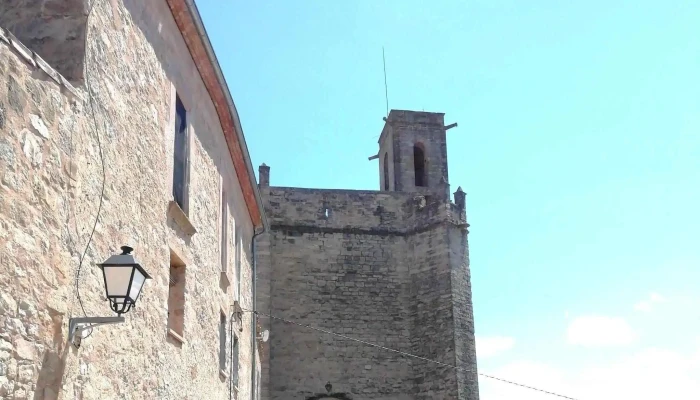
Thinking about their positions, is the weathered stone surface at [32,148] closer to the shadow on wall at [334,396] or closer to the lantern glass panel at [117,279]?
the lantern glass panel at [117,279]

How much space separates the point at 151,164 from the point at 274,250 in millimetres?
15809

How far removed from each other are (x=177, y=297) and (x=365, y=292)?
1507 cm

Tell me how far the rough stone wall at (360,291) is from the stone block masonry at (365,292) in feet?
0.09

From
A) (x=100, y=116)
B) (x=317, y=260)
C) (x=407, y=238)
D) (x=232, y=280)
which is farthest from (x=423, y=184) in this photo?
(x=100, y=116)

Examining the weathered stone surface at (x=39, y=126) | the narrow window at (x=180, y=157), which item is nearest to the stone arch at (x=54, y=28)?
the weathered stone surface at (x=39, y=126)

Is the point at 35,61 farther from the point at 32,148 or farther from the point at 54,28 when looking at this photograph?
the point at 54,28

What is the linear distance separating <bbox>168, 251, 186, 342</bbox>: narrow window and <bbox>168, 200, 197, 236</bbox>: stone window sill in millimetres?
362

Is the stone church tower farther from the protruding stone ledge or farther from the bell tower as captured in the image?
the protruding stone ledge

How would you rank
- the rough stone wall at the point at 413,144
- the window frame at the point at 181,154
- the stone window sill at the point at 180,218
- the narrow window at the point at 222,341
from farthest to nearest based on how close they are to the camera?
the rough stone wall at the point at 413,144
the narrow window at the point at 222,341
the window frame at the point at 181,154
the stone window sill at the point at 180,218

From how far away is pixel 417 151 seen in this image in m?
26.0

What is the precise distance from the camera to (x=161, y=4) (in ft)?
26.3

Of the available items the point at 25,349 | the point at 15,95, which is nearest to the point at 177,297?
the point at 25,349

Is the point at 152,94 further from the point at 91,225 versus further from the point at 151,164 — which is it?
the point at 91,225

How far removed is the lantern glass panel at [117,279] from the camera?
525cm
